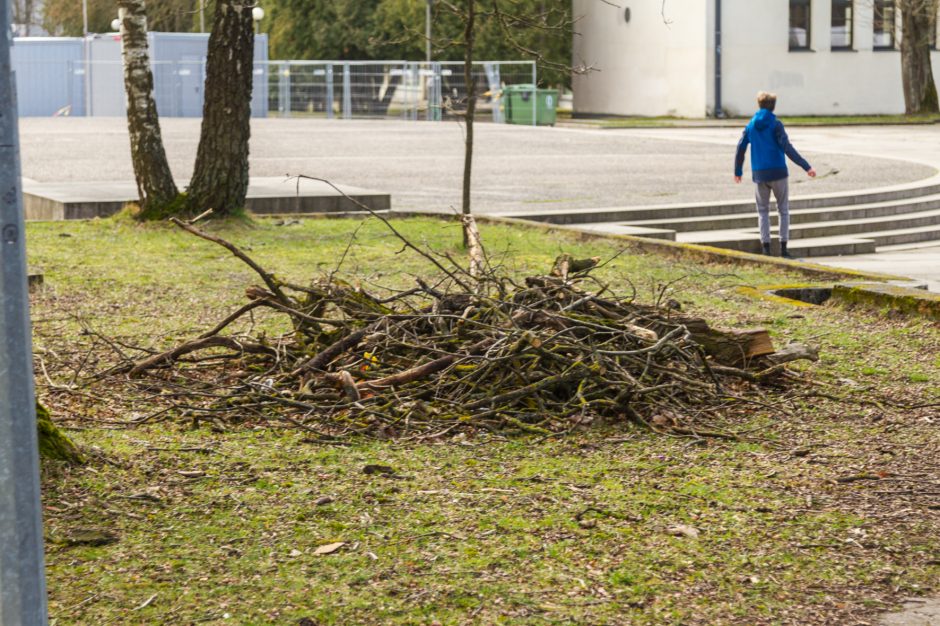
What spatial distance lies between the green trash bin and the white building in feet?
15.7

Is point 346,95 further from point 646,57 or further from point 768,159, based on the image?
point 768,159

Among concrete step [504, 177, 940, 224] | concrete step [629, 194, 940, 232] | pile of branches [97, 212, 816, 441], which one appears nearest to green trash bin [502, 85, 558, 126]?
concrete step [504, 177, 940, 224]

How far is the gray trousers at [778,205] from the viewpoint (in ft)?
46.9

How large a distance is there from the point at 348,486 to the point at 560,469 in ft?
2.83

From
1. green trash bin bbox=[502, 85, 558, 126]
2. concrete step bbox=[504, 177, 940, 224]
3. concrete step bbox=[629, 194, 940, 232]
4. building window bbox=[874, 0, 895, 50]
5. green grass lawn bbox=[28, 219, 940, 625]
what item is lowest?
green grass lawn bbox=[28, 219, 940, 625]

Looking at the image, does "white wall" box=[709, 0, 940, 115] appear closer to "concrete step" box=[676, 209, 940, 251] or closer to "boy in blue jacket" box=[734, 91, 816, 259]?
"concrete step" box=[676, 209, 940, 251]

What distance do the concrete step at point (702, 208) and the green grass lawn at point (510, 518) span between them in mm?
8855

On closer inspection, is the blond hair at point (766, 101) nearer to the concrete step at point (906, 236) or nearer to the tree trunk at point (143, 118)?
the concrete step at point (906, 236)

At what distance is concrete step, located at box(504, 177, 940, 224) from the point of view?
16.1 metres

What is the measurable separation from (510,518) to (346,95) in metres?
46.0

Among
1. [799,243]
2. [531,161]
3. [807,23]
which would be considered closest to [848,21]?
[807,23]

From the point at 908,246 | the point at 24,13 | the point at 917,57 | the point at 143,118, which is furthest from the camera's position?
the point at 24,13

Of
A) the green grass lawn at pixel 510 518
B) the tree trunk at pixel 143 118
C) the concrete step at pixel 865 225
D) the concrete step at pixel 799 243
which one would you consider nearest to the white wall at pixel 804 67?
the concrete step at pixel 865 225

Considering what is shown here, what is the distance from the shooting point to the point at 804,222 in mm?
17000
